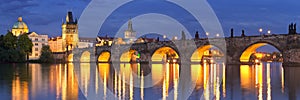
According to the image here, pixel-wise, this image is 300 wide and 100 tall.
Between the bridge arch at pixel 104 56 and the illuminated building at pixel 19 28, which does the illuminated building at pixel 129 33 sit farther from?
the bridge arch at pixel 104 56

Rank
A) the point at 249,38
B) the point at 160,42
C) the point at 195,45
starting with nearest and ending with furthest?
the point at 249,38, the point at 195,45, the point at 160,42

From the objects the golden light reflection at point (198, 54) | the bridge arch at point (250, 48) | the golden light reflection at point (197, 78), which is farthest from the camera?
the golden light reflection at point (198, 54)

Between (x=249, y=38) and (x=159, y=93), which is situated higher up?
(x=249, y=38)

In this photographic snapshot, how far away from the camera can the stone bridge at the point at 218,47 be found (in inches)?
1711

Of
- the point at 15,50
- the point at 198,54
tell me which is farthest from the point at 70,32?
the point at 198,54

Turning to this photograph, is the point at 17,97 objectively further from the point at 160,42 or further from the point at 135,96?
the point at 160,42

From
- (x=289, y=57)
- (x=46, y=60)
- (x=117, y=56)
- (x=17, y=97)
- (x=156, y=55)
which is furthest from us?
(x=46, y=60)

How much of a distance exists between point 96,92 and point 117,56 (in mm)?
60817

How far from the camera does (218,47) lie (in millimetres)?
54000

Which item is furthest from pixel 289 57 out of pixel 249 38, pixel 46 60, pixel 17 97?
pixel 46 60

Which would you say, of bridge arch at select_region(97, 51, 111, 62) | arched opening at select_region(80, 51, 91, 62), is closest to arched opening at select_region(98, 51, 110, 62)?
bridge arch at select_region(97, 51, 111, 62)

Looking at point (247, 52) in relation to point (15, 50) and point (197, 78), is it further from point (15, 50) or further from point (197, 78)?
point (15, 50)

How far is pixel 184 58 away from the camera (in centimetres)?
6009

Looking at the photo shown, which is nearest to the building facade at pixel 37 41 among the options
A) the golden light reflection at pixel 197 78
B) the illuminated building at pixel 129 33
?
the illuminated building at pixel 129 33
